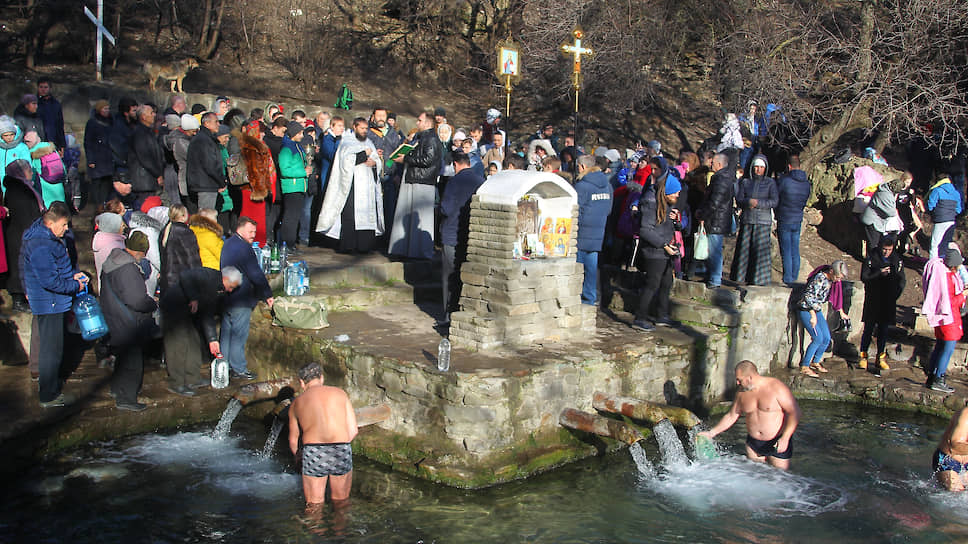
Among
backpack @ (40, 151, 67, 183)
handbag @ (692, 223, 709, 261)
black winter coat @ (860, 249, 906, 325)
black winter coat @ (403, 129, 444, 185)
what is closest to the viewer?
backpack @ (40, 151, 67, 183)

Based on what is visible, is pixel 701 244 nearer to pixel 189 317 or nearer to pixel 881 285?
pixel 881 285

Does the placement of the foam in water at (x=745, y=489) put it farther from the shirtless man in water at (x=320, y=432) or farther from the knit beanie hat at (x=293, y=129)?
the knit beanie hat at (x=293, y=129)

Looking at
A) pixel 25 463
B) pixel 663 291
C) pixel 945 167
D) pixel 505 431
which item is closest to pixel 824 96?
pixel 945 167

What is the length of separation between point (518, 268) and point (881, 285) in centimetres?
553

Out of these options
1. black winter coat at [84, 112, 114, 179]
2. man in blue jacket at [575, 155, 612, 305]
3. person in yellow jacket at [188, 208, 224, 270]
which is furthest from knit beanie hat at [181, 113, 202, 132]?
man in blue jacket at [575, 155, 612, 305]

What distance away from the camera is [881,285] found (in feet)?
36.0

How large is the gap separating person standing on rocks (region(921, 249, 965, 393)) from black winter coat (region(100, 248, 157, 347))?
29.0 ft

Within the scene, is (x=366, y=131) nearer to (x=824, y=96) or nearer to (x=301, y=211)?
(x=301, y=211)

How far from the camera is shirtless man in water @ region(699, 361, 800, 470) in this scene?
752cm

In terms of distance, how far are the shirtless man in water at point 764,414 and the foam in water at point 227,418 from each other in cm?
440

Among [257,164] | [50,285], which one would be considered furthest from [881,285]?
[50,285]

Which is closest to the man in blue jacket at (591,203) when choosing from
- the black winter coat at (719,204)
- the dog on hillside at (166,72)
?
the black winter coat at (719,204)

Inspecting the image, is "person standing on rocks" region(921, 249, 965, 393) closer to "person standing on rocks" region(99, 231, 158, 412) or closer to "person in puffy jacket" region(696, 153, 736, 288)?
"person in puffy jacket" region(696, 153, 736, 288)

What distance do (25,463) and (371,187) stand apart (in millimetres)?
5511
